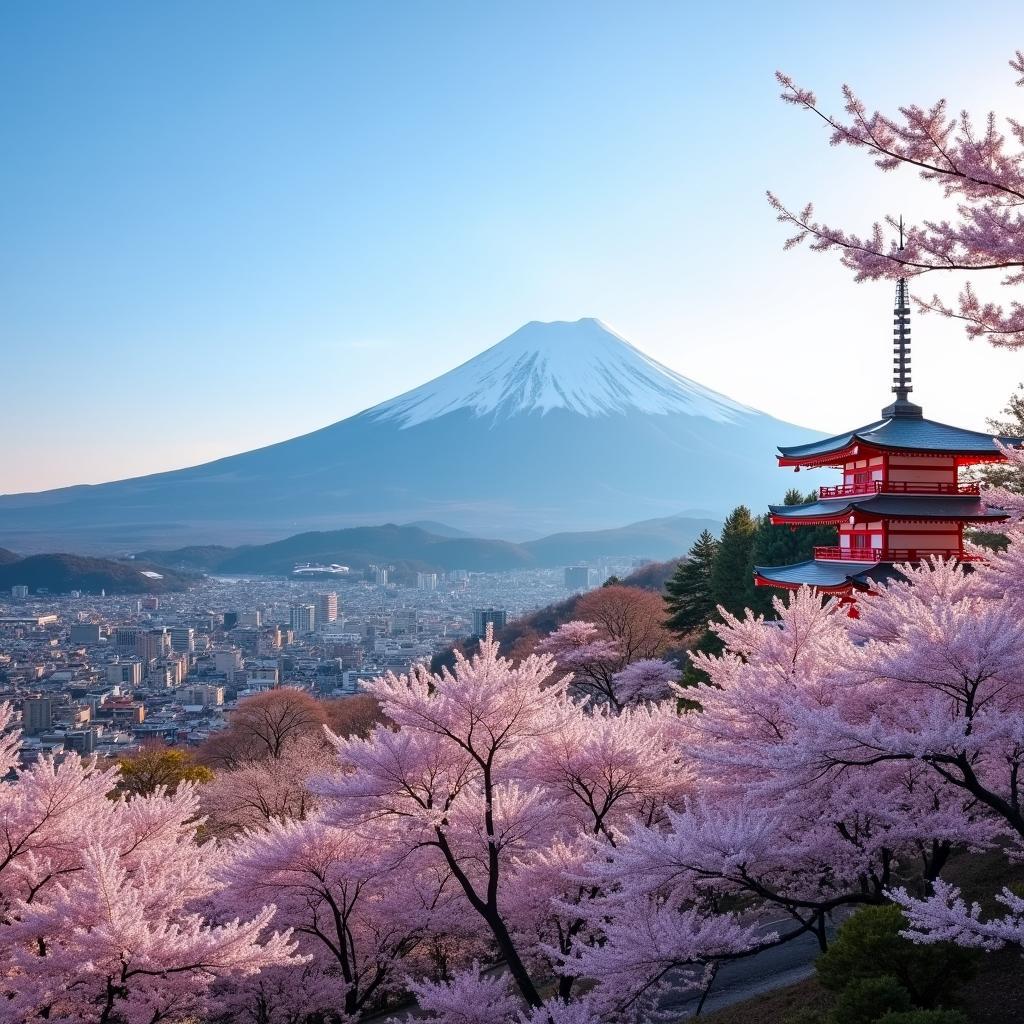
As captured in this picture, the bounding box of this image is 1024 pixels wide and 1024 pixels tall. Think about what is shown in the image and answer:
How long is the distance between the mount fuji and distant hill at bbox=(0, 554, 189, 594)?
35852 millimetres

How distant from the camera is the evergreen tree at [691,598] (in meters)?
26.6

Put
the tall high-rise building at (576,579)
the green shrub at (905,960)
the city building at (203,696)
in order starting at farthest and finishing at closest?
the tall high-rise building at (576,579)
the city building at (203,696)
the green shrub at (905,960)

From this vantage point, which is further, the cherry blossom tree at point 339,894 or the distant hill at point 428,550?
the distant hill at point 428,550

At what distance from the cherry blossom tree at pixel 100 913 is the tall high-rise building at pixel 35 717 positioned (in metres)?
31.0

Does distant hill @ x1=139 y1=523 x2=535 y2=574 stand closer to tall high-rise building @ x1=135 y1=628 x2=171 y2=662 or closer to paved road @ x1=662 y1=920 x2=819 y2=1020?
tall high-rise building @ x1=135 y1=628 x2=171 y2=662

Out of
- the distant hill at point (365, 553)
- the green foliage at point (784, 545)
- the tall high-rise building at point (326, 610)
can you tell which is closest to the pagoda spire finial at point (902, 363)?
the green foliage at point (784, 545)

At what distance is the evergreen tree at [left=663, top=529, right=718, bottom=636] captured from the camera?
1046 inches

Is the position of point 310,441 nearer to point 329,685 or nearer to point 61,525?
point 61,525

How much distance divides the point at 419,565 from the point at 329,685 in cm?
8114

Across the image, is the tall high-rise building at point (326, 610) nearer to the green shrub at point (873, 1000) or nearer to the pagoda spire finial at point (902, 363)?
the pagoda spire finial at point (902, 363)

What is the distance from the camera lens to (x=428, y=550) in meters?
136

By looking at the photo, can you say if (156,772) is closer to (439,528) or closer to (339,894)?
(339,894)

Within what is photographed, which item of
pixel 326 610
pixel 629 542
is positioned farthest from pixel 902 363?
pixel 629 542

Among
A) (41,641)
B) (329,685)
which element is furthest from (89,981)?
(41,641)
